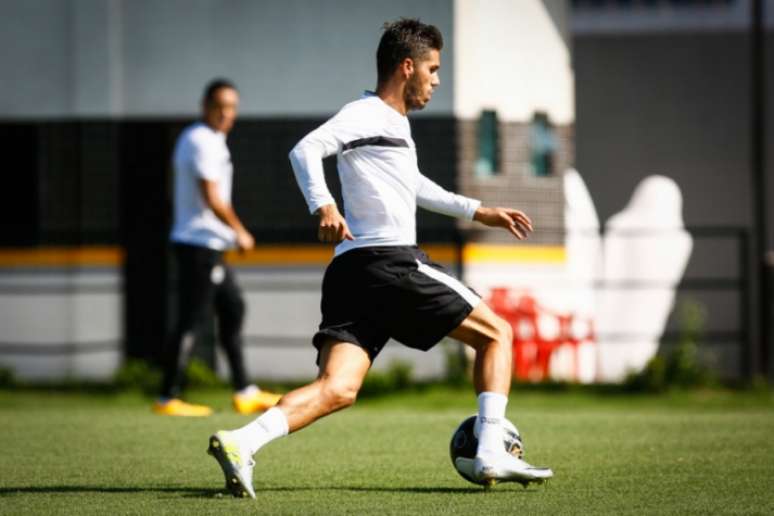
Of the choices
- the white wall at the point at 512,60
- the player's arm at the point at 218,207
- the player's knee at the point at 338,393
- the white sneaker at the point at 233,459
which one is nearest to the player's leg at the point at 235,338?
the player's arm at the point at 218,207

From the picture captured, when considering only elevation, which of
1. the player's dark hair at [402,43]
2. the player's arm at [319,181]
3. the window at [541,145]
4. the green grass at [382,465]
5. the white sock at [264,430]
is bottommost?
the green grass at [382,465]

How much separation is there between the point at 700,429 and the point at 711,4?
10.6 m

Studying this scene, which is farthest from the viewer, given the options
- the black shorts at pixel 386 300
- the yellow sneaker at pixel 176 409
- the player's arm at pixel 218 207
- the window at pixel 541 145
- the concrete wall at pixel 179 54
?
the window at pixel 541 145

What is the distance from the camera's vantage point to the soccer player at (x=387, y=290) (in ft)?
20.5

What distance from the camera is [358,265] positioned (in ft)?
20.7

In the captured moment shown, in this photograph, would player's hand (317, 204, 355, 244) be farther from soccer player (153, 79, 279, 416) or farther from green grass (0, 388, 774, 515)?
soccer player (153, 79, 279, 416)

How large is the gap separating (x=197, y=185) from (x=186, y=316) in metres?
0.90

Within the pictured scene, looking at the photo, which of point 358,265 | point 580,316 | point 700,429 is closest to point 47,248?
point 580,316

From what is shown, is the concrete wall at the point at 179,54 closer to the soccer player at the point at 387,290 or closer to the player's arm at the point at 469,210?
the player's arm at the point at 469,210

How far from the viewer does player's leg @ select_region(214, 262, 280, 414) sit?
10.8 meters

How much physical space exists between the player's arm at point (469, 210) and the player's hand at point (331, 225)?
0.92 m

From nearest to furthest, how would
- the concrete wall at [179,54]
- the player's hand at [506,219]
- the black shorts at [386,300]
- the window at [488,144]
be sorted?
the black shorts at [386,300], the player's hand at [506,219], the concrete wall at [179,54], the window at [488,144]

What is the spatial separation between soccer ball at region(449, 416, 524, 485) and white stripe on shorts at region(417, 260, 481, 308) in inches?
19.8

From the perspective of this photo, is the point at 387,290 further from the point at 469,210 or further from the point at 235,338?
the point at 235,338
